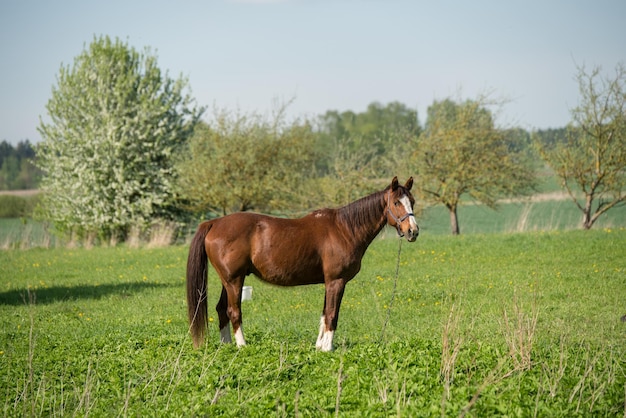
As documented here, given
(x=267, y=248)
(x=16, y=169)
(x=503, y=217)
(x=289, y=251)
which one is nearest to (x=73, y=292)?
(x=267, y=248)

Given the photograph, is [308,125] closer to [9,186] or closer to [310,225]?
[310,225]

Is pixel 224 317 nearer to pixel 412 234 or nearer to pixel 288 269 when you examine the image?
pixel 288 269

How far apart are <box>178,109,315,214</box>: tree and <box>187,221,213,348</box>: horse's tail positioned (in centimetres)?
2037

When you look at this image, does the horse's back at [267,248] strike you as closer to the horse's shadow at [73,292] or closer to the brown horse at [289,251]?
the brown horse at [289,251]

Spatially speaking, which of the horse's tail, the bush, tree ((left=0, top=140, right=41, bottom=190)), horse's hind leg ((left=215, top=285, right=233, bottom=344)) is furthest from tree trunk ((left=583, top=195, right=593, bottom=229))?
tree ((left=0, top=140, right=41, bottom=190))

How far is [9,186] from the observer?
7319cm

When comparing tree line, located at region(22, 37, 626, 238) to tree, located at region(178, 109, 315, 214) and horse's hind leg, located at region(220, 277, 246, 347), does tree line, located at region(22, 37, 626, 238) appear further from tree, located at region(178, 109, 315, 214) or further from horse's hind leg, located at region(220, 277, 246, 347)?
horse's hind leg, located at region(220, 277, 246, 347)

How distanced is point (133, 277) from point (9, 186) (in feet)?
205

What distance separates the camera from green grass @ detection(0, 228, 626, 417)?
20.1 feet

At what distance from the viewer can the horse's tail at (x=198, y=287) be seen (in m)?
8.44

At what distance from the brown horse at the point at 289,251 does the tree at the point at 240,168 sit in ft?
66.5

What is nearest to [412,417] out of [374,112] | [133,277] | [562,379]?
[562,379]

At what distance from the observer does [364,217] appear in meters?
8.78

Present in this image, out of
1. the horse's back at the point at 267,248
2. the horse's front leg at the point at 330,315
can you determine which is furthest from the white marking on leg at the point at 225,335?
the horse's front leg at the point at 330,315
